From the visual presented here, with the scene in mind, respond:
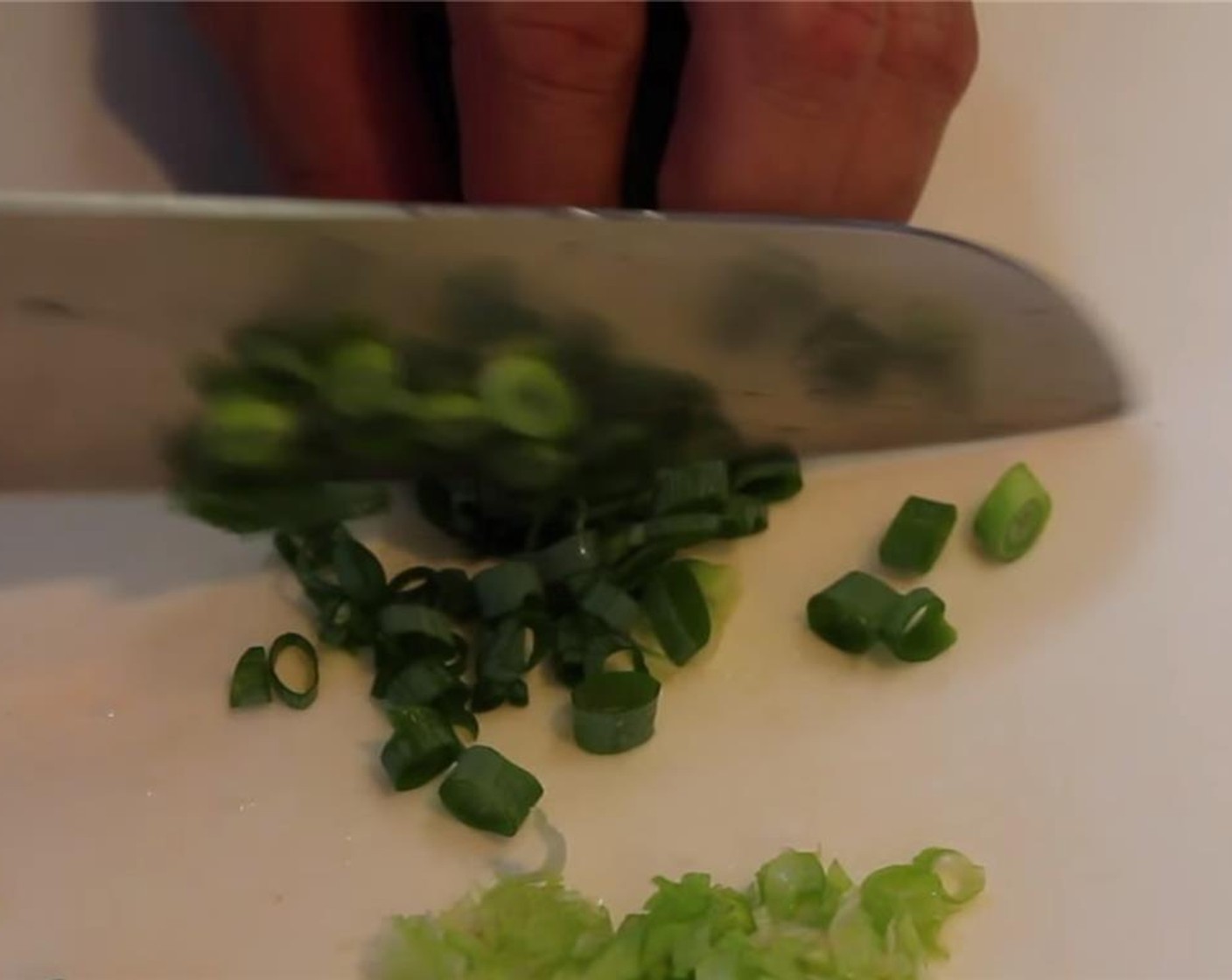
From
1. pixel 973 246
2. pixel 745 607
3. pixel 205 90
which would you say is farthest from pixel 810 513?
pixel 205 90

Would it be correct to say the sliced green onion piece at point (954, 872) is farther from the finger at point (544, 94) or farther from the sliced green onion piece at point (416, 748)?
the finger at point (544, 94)

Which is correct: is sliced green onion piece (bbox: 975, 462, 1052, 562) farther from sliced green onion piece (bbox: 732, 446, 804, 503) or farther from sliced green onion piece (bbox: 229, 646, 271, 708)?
sliced green onion piece (bbox: 229, 646, 271, 708)

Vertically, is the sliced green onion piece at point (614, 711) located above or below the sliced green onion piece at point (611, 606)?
below

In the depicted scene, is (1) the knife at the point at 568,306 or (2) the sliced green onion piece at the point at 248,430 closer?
(1) the knife at the point at 568,306

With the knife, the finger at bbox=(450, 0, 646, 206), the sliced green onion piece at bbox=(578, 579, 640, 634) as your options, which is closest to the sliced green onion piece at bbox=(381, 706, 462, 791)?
the sliced green onion piece at bbox=(578, 579, 640, 634)

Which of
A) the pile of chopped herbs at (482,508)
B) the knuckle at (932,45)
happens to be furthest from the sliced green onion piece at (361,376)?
the knuckle at (932,45)

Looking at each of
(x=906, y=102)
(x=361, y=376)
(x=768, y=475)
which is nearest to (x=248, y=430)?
(x=361, y=376)

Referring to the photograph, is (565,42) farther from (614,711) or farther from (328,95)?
(614,711)
